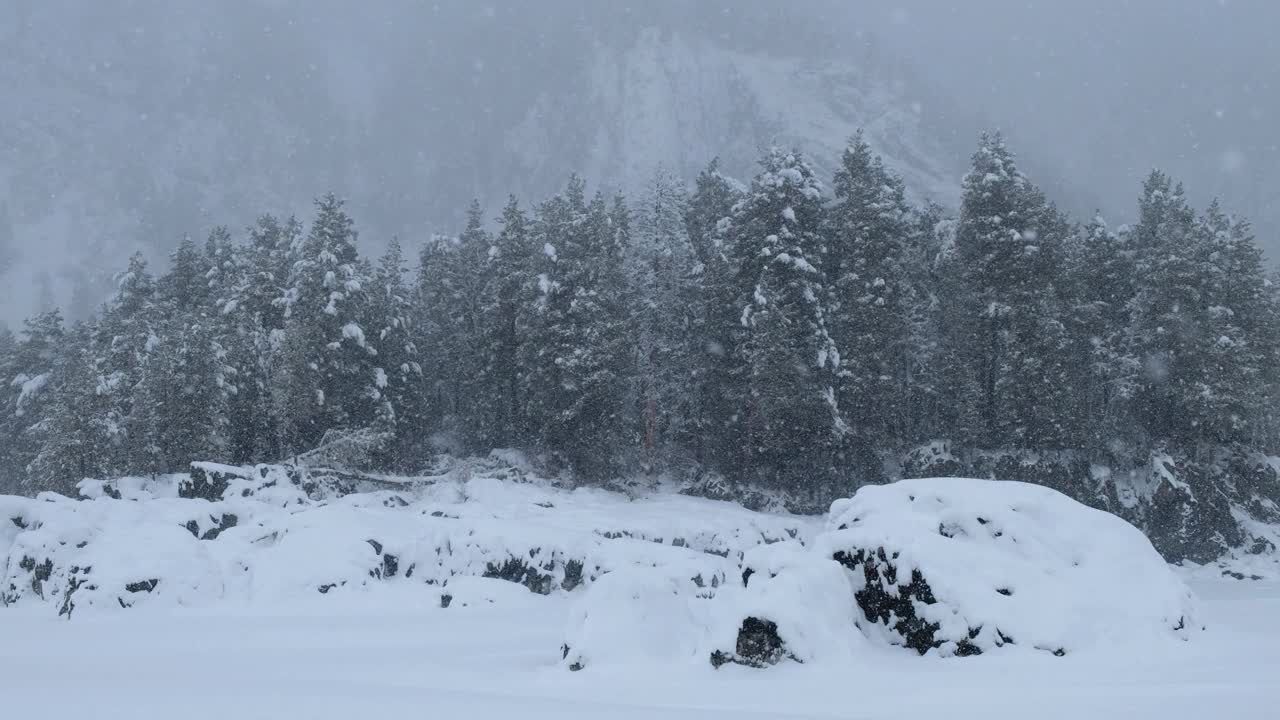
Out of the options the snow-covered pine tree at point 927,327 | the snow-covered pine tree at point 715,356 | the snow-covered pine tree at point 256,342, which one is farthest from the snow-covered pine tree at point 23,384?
the snow-covered pine tree at point 927,327

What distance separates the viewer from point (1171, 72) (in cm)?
14588

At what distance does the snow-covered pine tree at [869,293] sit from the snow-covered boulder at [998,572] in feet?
70.5

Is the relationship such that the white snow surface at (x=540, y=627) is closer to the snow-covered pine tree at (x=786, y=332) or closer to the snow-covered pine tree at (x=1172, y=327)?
the snow-covered pine tree at (x=786, y=332)

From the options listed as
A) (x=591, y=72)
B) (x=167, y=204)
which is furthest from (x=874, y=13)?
(x=167, y=204)

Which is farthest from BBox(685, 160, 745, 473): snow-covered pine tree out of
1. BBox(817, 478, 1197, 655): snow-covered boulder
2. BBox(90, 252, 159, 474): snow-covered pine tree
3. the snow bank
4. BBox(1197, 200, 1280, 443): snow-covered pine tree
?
BBox(817, 478, 1197, 655): snow-covered boulder

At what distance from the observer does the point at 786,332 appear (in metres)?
29.2

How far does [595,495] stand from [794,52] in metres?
118

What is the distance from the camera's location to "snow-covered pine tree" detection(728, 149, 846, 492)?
1139 inches

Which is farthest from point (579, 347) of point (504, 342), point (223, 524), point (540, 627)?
point (540, 627)

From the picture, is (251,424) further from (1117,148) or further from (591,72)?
(1117,148)

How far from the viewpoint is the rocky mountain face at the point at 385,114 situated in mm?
115688

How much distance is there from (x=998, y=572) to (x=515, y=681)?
14.7ft

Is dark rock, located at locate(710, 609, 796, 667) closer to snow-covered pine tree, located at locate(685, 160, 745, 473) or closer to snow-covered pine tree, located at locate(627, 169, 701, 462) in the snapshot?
snow-covered pine tree, located at locate(685, 160, 745, 473)

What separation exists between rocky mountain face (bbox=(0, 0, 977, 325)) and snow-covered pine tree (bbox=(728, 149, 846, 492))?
73.8 metres
